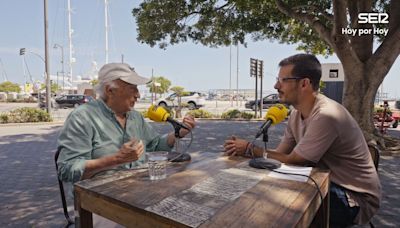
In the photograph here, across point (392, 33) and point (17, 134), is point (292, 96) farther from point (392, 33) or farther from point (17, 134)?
point (17, 134)

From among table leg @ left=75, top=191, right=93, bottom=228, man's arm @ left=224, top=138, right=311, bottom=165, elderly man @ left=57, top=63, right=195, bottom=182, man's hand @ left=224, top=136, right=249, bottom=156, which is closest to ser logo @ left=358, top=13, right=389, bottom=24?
man's arm @ left=224, top=138, right=311, bottom=165

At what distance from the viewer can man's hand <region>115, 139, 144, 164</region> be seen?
170cm

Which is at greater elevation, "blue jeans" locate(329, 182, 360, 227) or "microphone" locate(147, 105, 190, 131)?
"microphone" locate(147, 105, 190, 131)

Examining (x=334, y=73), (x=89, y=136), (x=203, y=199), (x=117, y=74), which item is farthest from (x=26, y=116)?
(x=334, y=73)

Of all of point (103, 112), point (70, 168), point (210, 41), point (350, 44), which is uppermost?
point (210, 41)

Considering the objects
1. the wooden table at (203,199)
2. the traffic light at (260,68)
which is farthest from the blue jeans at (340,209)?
the traffic light at (260,68)

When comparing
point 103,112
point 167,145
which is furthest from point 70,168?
point 167,145

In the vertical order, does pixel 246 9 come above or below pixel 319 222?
above

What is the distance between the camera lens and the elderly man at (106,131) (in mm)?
1796

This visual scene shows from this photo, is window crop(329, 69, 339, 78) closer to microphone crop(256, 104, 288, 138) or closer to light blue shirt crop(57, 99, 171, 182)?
microphone crop(256, 104, 288, 138)

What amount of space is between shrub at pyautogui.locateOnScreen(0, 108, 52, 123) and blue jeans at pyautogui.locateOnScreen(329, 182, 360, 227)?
1444 cm

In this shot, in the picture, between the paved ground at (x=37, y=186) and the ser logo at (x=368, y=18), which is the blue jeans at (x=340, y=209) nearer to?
the paved ground at (x=37, y=186)

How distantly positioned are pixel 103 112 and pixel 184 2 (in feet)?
22.9

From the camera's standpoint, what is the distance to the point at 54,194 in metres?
4.22
